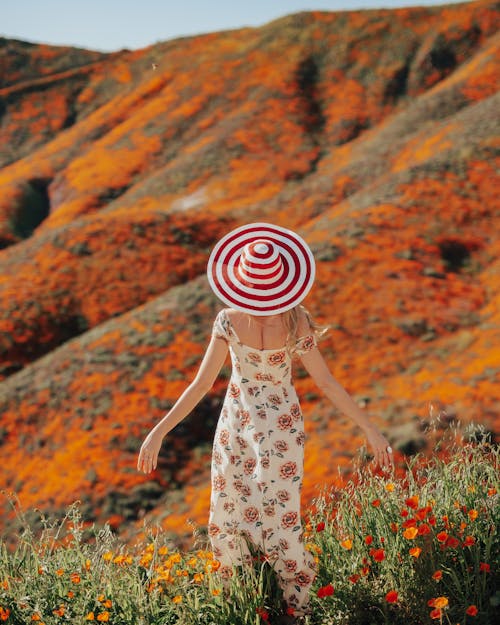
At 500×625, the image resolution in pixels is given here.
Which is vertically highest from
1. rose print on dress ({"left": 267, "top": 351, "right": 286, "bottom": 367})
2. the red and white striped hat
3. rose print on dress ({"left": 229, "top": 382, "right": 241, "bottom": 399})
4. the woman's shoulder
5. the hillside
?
the red and white striped hat

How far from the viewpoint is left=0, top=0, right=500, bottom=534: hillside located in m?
7.96

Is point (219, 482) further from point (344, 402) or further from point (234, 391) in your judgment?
point (344, 402)

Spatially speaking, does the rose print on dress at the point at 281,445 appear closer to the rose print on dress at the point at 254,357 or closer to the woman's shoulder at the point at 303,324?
the rose print on dress at the point at 254,357

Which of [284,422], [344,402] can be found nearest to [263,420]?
[284,422]

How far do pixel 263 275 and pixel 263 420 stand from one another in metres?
0.78

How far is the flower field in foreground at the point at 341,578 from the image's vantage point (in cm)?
294

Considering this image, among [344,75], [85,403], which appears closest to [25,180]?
[344,75]

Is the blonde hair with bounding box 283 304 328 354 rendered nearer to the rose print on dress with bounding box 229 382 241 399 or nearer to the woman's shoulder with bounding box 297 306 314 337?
the woman's shoulder with bounding box 297 306 314 337

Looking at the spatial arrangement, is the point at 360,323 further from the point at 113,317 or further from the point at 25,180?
the point at 25,180

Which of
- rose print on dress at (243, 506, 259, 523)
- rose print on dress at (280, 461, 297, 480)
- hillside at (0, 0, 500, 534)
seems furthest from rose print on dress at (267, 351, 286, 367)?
hillside at (0, 0, 500, 534)

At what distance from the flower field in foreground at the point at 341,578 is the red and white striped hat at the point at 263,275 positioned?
3.93 feet

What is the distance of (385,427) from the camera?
7.34 m

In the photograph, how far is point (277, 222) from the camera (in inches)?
719

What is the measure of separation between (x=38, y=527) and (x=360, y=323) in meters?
5.62
